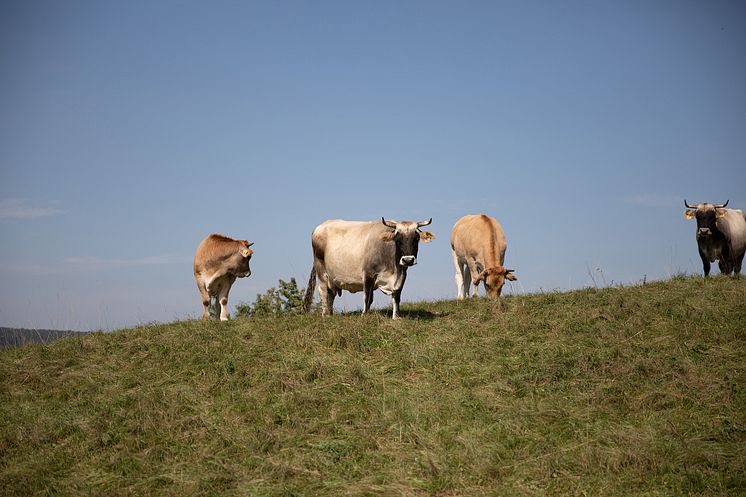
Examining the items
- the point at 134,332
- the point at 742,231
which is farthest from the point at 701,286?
the point at 134,332

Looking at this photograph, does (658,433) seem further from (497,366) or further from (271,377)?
(271,377)

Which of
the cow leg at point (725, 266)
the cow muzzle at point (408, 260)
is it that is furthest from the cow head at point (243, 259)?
the cow leg at point (725, 266)

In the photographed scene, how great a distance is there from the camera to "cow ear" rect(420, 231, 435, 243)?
55.5 ft

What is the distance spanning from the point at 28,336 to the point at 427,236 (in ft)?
38.8

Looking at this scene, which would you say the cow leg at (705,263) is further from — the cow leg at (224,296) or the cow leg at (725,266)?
the cow leg at (224,296)

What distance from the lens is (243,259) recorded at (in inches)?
790

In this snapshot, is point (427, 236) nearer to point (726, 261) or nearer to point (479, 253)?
point (479, 253)

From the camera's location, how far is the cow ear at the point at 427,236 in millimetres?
16922

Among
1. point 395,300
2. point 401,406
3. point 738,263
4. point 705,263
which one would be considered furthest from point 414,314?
point 738,263

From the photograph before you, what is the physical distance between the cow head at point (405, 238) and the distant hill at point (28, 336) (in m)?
9.10

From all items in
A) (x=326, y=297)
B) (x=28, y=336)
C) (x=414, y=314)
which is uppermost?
(x=326, y=297)

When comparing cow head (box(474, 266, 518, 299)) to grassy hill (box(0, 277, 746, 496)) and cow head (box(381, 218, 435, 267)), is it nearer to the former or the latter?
grassy hill (box(0, 277, 746, 496))

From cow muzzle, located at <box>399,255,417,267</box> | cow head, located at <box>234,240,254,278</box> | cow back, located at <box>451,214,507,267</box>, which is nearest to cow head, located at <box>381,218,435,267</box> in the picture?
cow muzzle, located at <box>399,255,417,267</box>

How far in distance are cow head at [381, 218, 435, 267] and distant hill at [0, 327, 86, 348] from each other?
9095 millimetres
